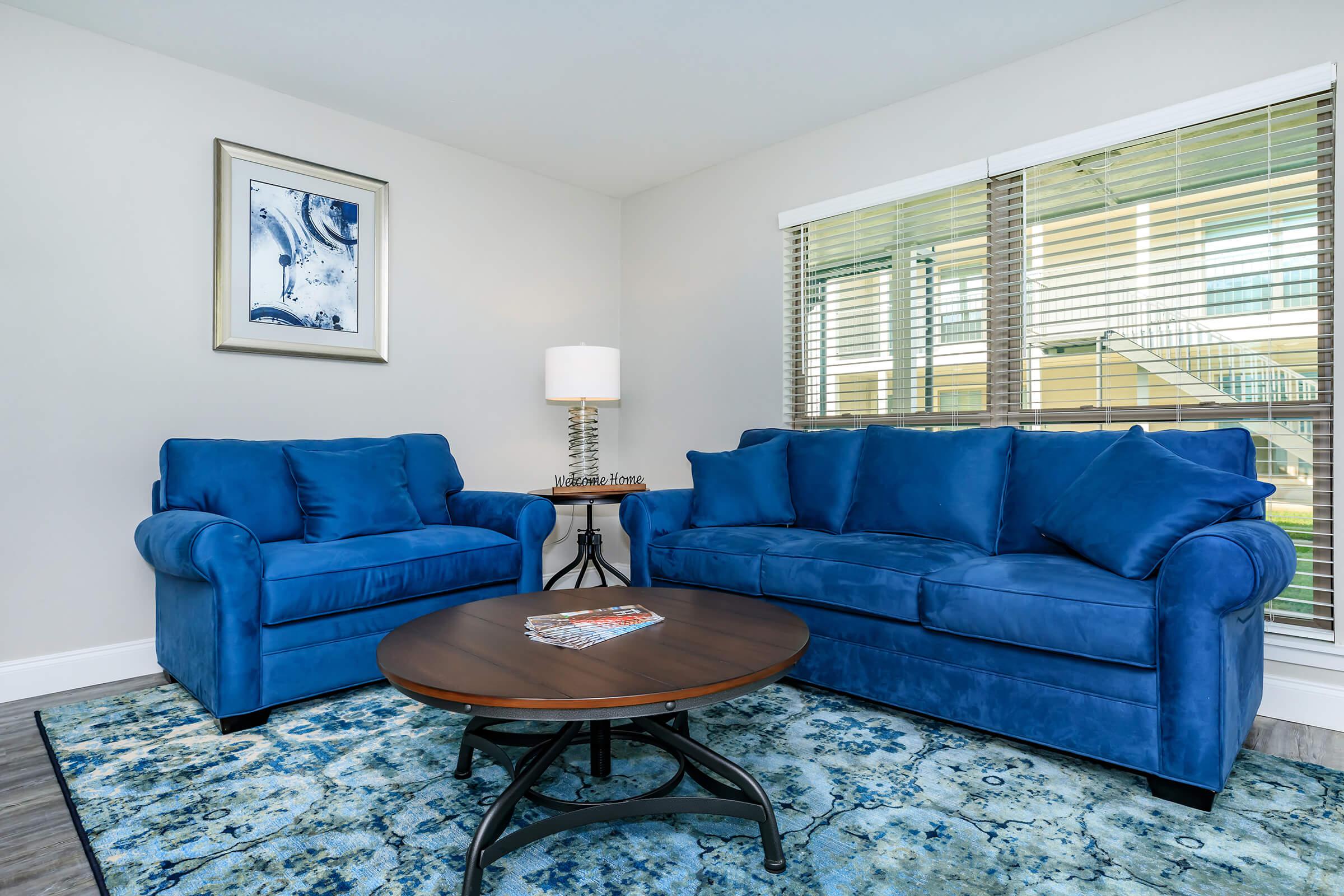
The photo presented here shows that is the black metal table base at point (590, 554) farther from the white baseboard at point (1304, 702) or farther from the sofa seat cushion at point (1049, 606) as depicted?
the white baseboard at point (1304, 702)

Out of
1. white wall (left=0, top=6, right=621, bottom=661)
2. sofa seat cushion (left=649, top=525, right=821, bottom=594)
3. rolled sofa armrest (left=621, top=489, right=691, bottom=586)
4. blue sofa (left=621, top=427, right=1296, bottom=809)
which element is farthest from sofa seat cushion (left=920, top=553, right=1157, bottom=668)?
white wall (left=0, top=6, right=621, bottom=661)

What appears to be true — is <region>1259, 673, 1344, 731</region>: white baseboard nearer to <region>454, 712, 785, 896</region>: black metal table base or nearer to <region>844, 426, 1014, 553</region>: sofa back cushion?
<region>844, 426, 1014, 553</region>: sofa back cushion

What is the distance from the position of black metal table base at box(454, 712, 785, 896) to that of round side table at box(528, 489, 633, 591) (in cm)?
166

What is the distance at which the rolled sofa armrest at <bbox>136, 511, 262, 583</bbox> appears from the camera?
2316 millimetres

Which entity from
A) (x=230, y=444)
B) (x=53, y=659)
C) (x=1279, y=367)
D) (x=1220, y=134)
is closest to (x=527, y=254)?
(x=230, y=444)

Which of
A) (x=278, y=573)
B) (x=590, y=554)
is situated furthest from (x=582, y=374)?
(x=278, y=573)

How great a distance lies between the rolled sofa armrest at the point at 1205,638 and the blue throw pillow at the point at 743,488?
1.65 meters

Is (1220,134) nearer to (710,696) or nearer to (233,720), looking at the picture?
(710,696)

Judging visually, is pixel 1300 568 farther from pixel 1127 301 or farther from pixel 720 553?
pixel 720 553

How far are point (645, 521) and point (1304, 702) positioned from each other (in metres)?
2.43

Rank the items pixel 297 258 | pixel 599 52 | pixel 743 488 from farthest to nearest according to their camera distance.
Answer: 1. pixel 297 258
2. pixel 743 488
3. pixel 599 52

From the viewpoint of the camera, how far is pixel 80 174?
9.53ft

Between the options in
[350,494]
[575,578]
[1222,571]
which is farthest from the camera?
[575,578]

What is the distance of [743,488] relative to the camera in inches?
132
